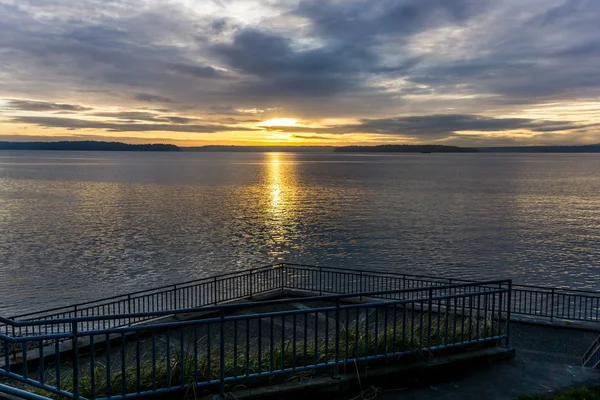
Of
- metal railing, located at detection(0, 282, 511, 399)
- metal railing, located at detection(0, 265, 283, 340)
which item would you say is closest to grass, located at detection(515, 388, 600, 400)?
metal railing, located at detection(0, 282, 511, 399)

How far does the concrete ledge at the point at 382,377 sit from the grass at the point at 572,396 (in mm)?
1143

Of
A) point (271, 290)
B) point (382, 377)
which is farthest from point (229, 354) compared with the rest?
point (271, 290)

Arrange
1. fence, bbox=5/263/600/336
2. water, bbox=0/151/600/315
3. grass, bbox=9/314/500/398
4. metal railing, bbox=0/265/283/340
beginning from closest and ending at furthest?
grass, bbox=9/314/500/398 < metal railing, bbox=0/265/283/340 < fence, bbox=5/263/600/336 < water, bbox=0/151/600/315

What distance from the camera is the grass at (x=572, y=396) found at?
6582 millimetres

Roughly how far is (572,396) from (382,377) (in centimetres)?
253

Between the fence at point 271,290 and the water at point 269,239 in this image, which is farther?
the water at point 269,239

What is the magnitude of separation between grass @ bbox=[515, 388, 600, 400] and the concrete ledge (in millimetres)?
1143

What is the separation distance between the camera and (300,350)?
7707 millimetres

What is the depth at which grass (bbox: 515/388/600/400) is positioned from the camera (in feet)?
21.6

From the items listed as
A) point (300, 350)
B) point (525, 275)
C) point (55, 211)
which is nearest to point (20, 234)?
point (55, 211)

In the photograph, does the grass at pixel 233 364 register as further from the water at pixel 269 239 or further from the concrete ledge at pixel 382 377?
the water at pixel 269 239

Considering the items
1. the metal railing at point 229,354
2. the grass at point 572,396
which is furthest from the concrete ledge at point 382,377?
the grass at point 572,396

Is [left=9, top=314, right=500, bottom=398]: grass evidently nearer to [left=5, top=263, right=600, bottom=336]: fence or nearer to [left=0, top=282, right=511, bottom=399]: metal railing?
[left=0, top=282, right=511, bottom=399]: metal railing

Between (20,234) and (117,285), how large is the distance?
76.0 feet
